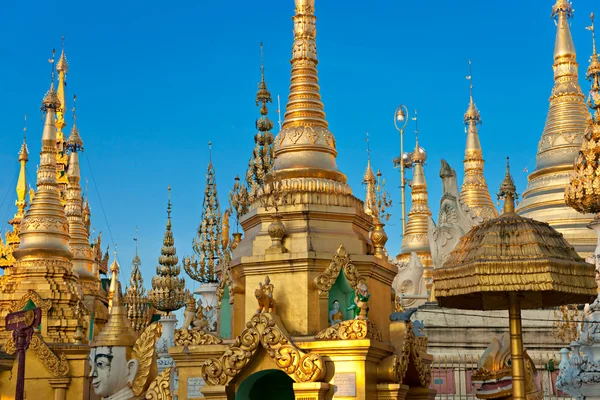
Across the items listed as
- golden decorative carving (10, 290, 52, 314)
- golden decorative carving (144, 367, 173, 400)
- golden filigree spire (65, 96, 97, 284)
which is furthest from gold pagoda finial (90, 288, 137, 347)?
golden filigree spire (65, 96, 97, 284)

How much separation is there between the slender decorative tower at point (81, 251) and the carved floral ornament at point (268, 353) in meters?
12.5

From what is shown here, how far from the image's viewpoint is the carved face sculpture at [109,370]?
47.7ft

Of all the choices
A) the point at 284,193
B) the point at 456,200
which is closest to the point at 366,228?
the point at 284,193

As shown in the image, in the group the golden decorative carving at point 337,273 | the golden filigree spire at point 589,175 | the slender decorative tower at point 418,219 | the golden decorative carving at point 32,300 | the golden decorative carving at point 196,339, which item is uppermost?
the slender decorative tower at point 418,219

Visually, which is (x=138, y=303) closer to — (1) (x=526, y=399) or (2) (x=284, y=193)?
(2) (x=284, y=193)

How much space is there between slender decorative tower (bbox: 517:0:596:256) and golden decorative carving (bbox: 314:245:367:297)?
13.1 m

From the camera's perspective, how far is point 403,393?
42.2 ft

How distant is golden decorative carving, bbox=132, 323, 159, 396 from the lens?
1401cm

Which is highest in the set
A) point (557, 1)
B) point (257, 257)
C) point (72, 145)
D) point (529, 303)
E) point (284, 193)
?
point (557, 1)

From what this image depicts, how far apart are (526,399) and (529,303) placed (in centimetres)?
150

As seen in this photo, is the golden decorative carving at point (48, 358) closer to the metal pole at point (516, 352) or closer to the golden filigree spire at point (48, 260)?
the golden filigree spire at point (48, 260)

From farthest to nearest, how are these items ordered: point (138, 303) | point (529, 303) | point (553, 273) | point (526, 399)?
1. point (138, 303)
2. point (529, 303)
3. point (526, 399)
4. point (553, 273)

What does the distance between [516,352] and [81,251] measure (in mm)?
20955

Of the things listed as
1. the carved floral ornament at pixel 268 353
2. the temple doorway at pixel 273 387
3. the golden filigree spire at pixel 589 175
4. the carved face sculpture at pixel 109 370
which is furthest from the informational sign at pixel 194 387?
the golden filigree spire at pixel 589 175
